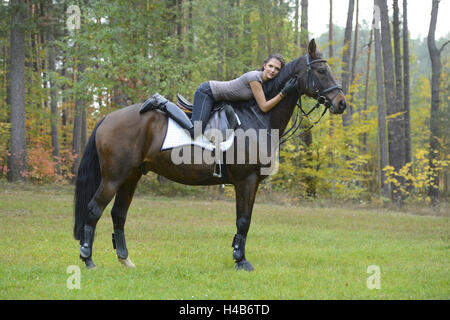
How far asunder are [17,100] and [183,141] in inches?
627

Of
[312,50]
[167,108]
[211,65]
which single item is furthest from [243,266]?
[211,65]

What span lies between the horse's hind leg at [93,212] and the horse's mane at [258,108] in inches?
74.1

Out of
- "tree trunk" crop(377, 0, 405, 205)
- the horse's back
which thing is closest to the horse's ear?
the horse's back

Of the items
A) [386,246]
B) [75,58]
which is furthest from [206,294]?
[75,58]

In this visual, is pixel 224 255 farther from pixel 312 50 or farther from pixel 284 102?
pixel 312 50

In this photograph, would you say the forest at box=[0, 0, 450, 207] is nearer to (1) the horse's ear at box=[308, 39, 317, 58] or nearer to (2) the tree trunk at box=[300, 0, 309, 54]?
(2) the tree trunk at box=[300, 0, 309, 54]

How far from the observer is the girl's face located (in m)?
6.16

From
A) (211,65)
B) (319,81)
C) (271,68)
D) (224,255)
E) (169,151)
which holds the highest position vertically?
(211,65)

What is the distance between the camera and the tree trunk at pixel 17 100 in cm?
1920

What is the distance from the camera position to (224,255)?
7500mm

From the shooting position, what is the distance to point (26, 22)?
62.7 feet

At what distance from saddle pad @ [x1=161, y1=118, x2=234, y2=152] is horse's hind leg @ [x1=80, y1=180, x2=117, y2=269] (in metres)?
0.87
